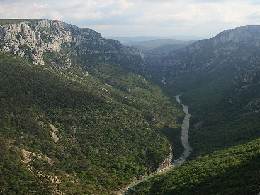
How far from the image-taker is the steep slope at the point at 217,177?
417 ft

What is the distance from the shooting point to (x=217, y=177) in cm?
14562

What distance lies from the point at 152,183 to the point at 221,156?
26961mm

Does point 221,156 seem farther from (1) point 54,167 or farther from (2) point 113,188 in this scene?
(1) point 54,167

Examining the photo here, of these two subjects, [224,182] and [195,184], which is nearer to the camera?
[224,182]

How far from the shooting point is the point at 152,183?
174 m

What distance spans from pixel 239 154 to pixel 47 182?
64.1m

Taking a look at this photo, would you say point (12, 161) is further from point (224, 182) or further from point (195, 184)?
point (224, 182)

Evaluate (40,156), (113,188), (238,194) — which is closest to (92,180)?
(113,188)

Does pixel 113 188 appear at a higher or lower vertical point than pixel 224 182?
lower

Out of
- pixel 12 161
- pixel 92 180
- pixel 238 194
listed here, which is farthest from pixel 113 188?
pixel 238 194

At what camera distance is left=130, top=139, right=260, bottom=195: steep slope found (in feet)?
417

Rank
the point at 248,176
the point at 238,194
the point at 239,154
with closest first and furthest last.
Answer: the point at 238,194, the point at 248,176, the point at 239,154

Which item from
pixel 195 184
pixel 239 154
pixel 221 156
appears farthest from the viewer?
pixel 221 156

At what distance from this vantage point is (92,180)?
624 ft
